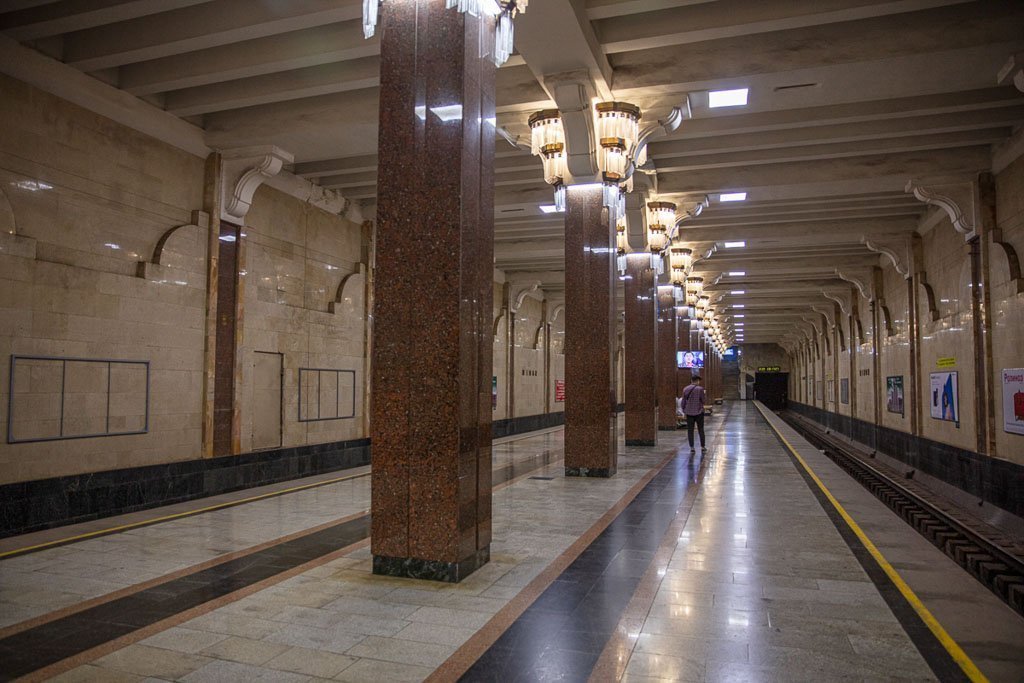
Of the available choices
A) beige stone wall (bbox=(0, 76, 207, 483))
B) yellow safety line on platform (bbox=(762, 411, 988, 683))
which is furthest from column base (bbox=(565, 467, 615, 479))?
beige stone wall (bbox=(0, 76, 207, 483))

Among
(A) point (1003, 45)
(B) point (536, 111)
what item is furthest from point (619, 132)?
(A) point (1003, 45)

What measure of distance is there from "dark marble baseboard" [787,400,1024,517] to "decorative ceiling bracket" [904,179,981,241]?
3922 mm

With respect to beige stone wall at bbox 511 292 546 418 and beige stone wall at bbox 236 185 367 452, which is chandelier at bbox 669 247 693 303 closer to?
beige stone wall at bbox 511 292 546 418

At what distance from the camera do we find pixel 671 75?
28.3ft

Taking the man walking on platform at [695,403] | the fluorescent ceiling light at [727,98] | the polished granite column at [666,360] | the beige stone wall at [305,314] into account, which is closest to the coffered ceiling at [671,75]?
the fluorescent ceiling light at [727,98]

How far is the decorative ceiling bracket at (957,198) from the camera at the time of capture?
11547 mm

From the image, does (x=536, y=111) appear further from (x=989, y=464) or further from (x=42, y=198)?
(x=989, y=464)

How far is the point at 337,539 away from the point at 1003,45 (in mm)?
8953

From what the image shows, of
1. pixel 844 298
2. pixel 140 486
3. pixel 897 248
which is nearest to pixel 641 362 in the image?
pixel 897 248

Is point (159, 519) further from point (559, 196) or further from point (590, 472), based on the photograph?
point (559, 196)

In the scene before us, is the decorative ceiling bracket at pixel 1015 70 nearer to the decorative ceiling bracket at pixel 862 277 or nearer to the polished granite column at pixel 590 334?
the polished granite column at pixel 590 334

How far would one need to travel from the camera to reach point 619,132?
29.1 ft

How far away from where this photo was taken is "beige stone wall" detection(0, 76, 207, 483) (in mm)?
7359

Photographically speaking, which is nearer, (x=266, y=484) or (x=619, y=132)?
(x=619, y=132)
